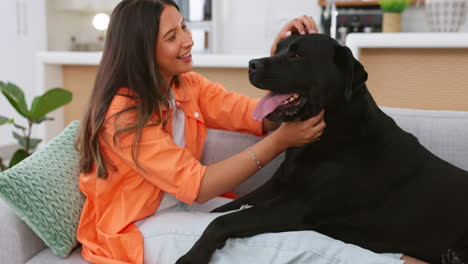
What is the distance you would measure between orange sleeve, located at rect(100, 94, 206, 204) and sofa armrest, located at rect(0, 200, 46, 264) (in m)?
0.35

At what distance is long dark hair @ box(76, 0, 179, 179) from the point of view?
4.65 ft

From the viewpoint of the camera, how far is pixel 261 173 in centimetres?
174

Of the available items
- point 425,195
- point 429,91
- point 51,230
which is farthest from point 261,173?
point 429,91

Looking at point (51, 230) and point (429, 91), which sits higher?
point (429, 91)

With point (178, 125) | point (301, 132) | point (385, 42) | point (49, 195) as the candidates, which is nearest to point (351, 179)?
point (301, 132)

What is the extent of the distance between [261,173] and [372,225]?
516mm

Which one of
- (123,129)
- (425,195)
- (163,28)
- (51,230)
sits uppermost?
(163,28)

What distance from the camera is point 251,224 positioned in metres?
1.25

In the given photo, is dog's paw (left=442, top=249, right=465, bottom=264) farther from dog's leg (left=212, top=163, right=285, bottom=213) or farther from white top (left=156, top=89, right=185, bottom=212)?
white top (left=156, top=89, right=185, bottom=212)

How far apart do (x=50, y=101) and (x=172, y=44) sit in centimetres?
94

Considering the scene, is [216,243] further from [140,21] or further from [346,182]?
[140,21]

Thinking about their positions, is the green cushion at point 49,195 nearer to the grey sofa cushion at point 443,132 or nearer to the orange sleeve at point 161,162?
the orange sleeve at point 161,162

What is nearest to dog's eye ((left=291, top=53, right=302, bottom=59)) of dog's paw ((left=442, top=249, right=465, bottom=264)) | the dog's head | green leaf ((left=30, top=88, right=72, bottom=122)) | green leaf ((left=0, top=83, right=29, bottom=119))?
the dog's head

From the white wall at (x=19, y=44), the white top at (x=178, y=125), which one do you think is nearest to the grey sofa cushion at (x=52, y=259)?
the white top at (x=178, y=125)
